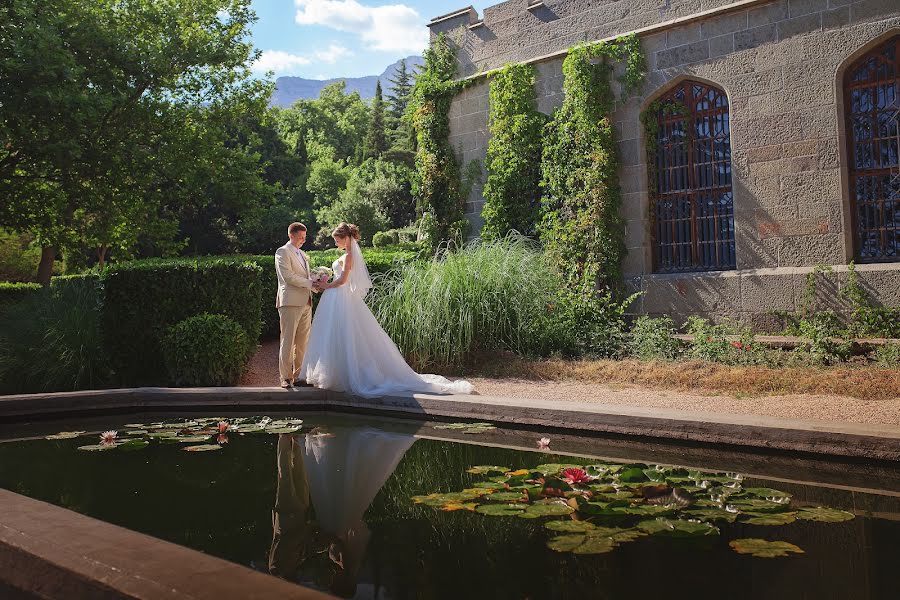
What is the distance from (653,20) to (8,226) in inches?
443

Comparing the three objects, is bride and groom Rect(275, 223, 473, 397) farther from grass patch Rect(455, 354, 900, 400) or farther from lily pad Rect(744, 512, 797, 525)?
lily pad Rect(744, 512, 797, 525)

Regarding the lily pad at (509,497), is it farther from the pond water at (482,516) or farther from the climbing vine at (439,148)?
the climbing vine at (439,148)

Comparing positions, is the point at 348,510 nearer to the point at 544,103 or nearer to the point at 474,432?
the point at 474,432

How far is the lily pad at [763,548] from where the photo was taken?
2.70 meters

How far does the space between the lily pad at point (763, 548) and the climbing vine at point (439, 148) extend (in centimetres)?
994

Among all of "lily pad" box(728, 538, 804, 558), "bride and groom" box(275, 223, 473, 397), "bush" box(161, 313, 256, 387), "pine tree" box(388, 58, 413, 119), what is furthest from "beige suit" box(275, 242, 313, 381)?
"pine tree" box(388, 58, 413, 119)

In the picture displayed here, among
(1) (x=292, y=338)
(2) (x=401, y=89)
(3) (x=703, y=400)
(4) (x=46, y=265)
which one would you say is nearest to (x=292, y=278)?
(1) (x=292, y=338)

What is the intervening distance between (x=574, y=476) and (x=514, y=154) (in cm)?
859

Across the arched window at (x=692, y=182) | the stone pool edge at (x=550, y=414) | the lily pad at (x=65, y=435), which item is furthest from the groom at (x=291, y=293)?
the arched window at (x=692, y=182)

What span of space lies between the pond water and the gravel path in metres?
1.54

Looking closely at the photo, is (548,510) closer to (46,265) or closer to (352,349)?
(352,349)

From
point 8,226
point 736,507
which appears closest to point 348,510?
point 736,507

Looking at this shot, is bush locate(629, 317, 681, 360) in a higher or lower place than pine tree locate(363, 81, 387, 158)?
lower

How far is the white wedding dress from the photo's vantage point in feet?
22.7
